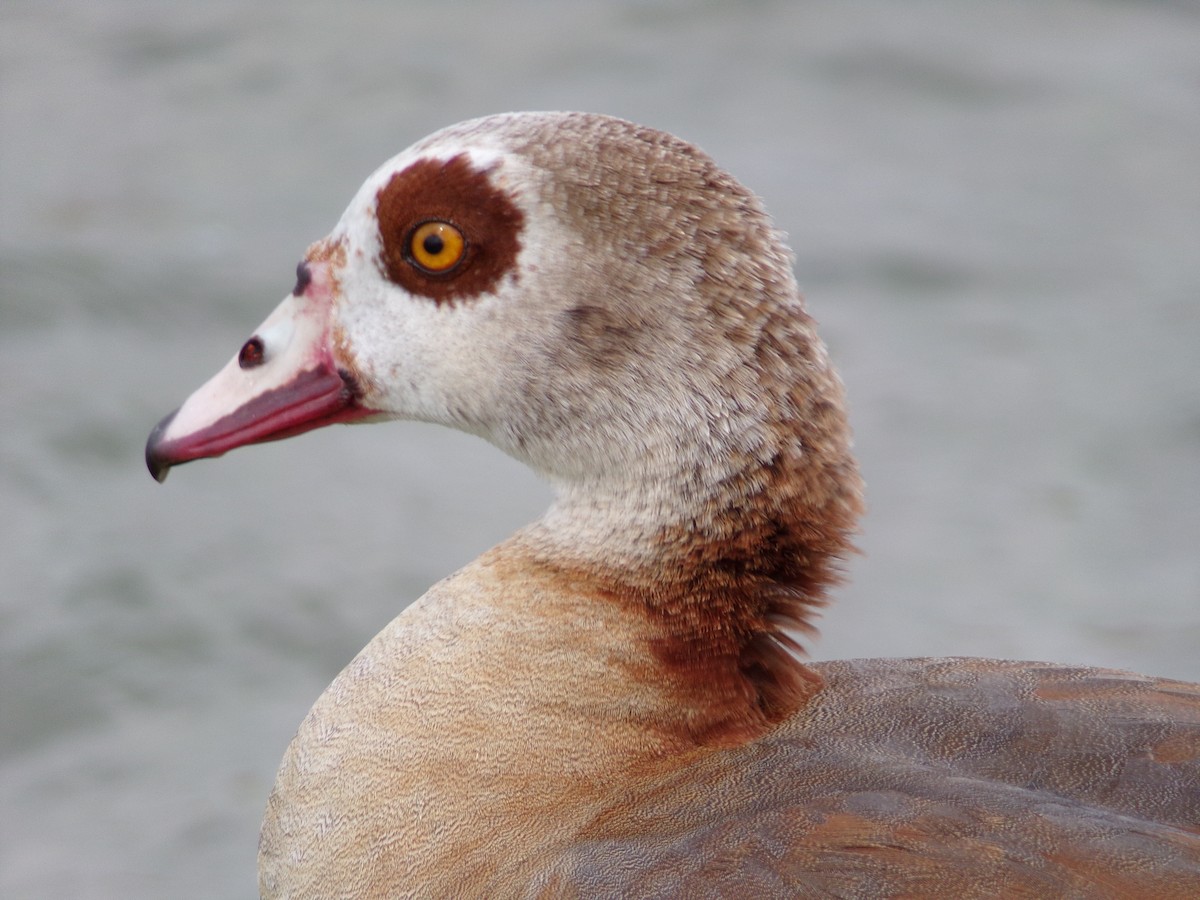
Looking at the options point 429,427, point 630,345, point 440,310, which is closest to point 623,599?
point 630,345

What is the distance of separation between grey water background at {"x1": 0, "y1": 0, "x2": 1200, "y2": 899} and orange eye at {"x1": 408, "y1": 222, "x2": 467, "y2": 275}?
1767 millimetres

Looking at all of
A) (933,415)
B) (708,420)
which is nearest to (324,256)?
(708,420)

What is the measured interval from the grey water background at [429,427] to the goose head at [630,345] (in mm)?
1674

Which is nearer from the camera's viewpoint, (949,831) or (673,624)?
(949,831)

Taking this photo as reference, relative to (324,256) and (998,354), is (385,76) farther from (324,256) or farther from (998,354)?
(324,256)

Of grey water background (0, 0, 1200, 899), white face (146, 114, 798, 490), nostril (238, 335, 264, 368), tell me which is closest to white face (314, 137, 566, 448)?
white face (146, 114, 798, 490)

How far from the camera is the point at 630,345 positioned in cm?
236

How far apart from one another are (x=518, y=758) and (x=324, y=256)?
0.80 metres

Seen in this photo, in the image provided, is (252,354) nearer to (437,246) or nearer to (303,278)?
(303,278)

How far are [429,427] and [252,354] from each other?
8.08ft

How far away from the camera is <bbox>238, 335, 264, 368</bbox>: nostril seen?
261cm

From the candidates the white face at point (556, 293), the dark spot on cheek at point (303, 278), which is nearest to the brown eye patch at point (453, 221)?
the white face at point (556, 293)

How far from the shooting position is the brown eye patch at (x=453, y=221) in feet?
7.77

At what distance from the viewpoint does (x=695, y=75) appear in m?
6.30
